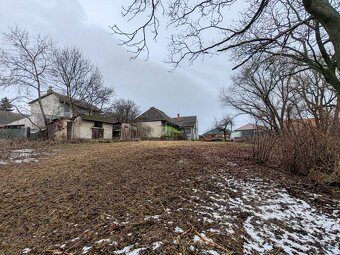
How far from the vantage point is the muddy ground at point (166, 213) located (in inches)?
98.5

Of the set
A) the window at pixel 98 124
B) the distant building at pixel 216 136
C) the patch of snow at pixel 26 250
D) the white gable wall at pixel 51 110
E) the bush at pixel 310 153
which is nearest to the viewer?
the patch of snow at pixel 26 250

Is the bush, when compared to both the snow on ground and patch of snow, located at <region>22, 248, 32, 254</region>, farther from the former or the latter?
patch of snow, located at <region>22, 248, 32, 254</region>

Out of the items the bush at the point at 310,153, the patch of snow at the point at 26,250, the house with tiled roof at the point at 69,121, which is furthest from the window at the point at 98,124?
the patch of snow at the point at 26,250

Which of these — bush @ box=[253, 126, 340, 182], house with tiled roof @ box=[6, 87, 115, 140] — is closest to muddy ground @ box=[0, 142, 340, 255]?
bush @ box=[253, 126, 340, 182]

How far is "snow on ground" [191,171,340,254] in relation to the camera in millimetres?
2715

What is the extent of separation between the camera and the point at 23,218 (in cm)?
321

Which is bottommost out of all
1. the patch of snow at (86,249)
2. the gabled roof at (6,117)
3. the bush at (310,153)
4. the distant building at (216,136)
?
the patch of snow at (86,249)

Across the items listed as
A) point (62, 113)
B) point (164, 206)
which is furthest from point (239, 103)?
point (164, 206)

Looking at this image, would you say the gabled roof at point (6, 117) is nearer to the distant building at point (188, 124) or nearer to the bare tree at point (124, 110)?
the bare tree at point (124, 110)

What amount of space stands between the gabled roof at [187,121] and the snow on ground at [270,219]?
4767cm

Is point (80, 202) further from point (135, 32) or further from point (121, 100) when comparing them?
point (121, 100)

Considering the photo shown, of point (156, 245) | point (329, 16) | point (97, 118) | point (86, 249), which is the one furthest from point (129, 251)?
point (97, 118)

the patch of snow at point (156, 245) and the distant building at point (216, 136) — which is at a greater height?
the distant building at point (216, 136)

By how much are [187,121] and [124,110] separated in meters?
19.9
